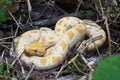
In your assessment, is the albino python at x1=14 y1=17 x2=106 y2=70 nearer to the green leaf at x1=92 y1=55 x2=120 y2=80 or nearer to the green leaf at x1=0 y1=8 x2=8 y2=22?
the green leaf at x1=0 y1=8 x2=8 y2=22

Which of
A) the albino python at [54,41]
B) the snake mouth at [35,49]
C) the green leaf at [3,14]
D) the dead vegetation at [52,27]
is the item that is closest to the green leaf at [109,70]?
the dead vegetation at [52,27]

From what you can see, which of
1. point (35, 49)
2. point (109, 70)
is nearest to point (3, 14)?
point (35, 49)

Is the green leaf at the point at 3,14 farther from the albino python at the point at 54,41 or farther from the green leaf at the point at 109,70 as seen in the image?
the green leaf at the point at 109,70

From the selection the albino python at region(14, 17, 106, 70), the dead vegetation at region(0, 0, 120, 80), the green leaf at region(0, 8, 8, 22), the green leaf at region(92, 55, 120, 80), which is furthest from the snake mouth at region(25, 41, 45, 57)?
the green leaf at region(92, 55, 120, 80)

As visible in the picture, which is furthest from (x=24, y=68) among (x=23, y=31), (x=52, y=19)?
(x=52, y=19)

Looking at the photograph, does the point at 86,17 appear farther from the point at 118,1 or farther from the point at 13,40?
the point at 13,40

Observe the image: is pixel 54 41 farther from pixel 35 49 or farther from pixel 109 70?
pixel 109 70
